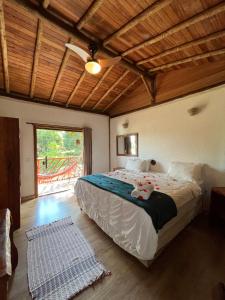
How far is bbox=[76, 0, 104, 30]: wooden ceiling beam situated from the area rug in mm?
3379

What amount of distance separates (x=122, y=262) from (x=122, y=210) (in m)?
0.62

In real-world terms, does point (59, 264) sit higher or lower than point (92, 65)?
lower

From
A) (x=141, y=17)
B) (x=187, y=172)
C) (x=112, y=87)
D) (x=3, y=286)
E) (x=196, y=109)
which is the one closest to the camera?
(x=3, y=286)

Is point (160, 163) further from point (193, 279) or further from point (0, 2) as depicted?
point (0, 2)

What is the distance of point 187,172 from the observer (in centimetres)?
303

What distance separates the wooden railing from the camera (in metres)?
5.55

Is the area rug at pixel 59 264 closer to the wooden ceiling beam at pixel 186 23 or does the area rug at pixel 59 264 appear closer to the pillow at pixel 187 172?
the pillow at pixel 187 172

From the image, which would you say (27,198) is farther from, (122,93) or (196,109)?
(196,109)

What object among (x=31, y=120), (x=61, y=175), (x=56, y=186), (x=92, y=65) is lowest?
(x=56, y=186)

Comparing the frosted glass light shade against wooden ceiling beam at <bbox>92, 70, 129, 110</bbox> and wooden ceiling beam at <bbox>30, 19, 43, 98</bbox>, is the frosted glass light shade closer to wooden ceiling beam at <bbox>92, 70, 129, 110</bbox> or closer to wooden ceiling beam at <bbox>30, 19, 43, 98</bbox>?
wooden ceiling beam at <bbox>30, 19, 43, 98</bbox>

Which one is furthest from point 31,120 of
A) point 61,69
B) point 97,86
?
point 97,86

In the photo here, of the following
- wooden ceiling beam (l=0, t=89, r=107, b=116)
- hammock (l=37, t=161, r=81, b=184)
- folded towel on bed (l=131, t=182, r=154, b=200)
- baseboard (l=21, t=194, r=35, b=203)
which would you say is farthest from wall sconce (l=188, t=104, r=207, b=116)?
hammock (l=37, t=161, r=81, b=184)

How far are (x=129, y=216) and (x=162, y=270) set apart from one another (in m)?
0.70

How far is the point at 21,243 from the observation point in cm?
220
